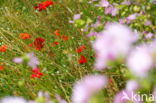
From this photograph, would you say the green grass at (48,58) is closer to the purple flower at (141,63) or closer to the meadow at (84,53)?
the meadow at (84,53)

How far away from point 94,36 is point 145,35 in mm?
196

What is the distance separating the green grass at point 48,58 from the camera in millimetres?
1489

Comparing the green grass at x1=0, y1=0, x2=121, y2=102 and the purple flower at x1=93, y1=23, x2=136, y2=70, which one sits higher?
the green grass at x1=0, y1=0, x2=121, y2=102

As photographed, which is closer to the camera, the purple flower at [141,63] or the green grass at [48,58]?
the purple flower at [141,63]

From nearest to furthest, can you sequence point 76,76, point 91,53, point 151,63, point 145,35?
point 151,63 → point 145,35 → point 76,76 → point 91,53

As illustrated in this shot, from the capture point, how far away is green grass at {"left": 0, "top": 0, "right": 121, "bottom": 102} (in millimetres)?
1489

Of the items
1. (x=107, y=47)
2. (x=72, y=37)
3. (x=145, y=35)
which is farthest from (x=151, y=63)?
(x=72, y=37)

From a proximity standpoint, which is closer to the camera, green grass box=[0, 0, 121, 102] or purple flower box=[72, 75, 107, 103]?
purple flower box=[72, 75, 107, 103]

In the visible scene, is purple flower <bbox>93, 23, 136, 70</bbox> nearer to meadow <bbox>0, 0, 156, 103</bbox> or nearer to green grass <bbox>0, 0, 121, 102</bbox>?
meadow <bbox>0, 0, 156, 103</bbox>

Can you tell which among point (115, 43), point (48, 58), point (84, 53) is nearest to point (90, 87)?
point (115, 43)

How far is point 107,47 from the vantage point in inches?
19.4

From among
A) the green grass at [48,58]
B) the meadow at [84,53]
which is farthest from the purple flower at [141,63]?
the green grass at [48,58]

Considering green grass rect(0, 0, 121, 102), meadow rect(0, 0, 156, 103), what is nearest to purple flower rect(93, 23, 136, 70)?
meadow rect(0, 0, 156, 103)

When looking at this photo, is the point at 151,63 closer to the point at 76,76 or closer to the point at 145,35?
the point at 145,35
